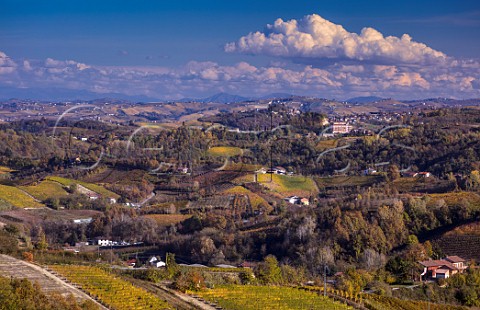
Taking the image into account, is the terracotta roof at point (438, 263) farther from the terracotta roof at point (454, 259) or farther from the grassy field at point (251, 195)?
the grassy field at point (251, 195)

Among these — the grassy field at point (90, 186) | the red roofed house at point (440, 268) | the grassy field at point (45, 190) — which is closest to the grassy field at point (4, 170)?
the grassy field at point (90, 186)

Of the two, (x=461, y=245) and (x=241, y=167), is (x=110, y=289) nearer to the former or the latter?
(x=461, y=245)

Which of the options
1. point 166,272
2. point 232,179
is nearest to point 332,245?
point 166,272

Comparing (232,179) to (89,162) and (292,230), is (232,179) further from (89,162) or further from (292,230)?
(292,230)

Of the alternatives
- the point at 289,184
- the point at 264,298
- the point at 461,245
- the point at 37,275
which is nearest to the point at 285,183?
the point at 289,184

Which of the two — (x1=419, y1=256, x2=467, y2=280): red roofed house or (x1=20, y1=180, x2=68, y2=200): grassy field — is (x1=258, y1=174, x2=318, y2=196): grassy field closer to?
(x1=20, y1=180, x2=68, y2=200): grassy field
